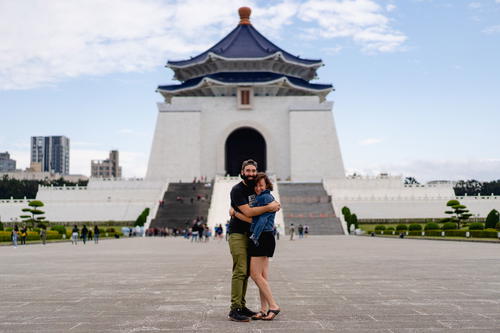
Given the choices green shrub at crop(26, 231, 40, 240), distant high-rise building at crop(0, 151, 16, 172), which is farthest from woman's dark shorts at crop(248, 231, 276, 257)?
distant high-rise building at crop(0, 151, 16, 172)

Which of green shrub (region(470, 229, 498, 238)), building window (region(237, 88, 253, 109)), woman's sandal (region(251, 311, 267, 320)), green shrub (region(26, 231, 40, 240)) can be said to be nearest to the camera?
woman's sandal (region(251, 311, 267, 320))

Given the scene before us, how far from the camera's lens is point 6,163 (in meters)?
143

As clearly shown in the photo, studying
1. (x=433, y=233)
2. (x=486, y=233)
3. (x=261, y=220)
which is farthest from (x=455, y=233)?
(x=261, y=220)

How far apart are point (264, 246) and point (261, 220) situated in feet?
0.94

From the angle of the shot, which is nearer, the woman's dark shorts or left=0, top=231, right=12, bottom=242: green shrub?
the woman's dark shorts

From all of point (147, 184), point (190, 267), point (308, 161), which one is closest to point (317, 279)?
point (190, 267)

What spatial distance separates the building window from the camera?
168ft

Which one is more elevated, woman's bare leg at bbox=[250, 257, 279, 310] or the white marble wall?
the white marble wall

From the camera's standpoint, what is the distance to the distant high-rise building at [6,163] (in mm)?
140650

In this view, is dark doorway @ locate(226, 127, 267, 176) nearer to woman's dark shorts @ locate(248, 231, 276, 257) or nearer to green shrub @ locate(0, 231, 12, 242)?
green shrub @ locate(0, 231, 12, 242)

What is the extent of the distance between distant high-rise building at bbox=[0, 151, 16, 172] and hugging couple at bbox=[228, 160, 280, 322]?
5671 inches

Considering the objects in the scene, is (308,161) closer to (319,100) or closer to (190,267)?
(319,100)

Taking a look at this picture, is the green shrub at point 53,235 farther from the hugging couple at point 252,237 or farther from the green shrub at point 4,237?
the hugging couple at point 252,237

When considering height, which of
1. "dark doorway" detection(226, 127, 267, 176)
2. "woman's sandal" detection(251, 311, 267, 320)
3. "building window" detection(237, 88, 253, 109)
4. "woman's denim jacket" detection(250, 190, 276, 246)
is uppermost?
"building window" detection(237, 88, 253, 109)
